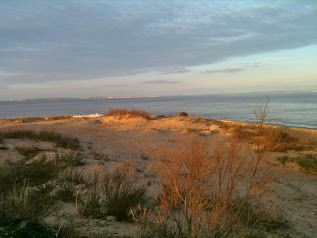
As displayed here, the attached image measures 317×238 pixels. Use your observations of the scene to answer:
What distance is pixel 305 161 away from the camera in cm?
982

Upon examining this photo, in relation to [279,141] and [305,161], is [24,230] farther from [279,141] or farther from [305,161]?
[279,141]

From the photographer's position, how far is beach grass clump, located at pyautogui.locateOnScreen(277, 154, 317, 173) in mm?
9469

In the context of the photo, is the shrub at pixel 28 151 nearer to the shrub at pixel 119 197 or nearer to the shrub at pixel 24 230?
the shrub at pixel 119 197

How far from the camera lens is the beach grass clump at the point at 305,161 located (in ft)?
31.1

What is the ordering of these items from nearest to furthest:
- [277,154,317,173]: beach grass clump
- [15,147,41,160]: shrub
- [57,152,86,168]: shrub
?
[57,152,86,168]: shrub, [15,147,41,160]: shrub, [277,154,317,173]: beach grass clump

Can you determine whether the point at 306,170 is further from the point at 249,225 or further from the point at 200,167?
the point at 200,167

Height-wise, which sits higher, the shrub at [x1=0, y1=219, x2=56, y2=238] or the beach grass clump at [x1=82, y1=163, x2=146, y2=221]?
the shrub at [x1=0, y1=219, x2=56, y2=238]

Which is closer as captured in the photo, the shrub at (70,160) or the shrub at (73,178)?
the shrub at (73,178)

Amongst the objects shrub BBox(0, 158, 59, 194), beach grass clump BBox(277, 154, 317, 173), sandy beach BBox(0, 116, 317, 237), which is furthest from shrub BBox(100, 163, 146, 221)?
beach grass clump BBox(277, 154, 317, 173)

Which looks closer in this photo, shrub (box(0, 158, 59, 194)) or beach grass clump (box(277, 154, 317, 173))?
shrub (box(0, 158, 59, 194))

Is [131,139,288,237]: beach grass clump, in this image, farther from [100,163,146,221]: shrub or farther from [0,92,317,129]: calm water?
[0,92,317,129]: calm water

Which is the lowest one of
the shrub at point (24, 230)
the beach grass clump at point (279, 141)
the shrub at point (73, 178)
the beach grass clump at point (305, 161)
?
the beach grass clump at point (305, 161)

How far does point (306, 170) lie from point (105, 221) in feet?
22.8

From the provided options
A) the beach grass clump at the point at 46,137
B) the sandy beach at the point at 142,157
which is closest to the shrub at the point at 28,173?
the sandy beach at the point at 142,157
